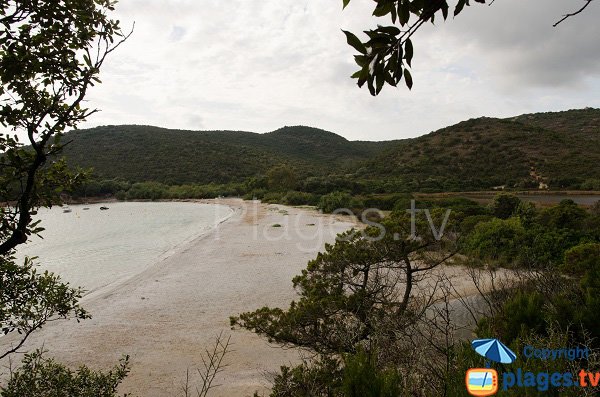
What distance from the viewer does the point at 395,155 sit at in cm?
5747

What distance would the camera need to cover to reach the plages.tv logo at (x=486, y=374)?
2.20 metres

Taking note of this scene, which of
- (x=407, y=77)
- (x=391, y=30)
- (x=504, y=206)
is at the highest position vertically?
(x=391, y=30)

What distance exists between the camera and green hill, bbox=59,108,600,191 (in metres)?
39.6

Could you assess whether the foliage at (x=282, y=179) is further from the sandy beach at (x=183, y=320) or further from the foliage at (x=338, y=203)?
the sandy beach at (x=183, y=320)

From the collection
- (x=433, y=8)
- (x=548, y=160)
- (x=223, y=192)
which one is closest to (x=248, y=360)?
(x=433, y=8)

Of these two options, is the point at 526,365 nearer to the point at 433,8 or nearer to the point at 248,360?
the point at 433,8

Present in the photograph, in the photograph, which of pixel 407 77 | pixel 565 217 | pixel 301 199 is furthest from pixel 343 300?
pixel 301 199

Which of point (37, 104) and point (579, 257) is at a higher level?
point (37, 104)

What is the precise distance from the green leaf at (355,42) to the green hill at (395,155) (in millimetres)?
2372

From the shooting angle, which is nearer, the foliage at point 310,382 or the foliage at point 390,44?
the foliage at point 390,44

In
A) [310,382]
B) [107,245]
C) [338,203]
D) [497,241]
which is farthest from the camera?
[338,203]

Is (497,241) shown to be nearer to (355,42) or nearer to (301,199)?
(355,42)

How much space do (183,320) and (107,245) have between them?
698 inches

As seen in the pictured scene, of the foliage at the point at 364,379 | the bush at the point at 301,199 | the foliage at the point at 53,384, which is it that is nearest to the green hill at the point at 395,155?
the foliage at the point at 53,384
